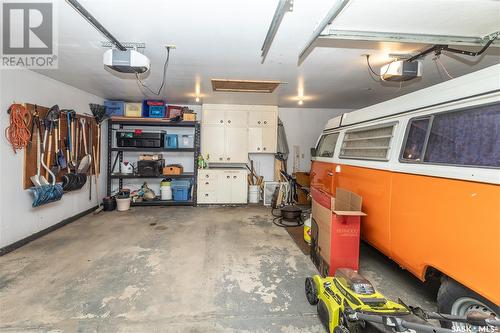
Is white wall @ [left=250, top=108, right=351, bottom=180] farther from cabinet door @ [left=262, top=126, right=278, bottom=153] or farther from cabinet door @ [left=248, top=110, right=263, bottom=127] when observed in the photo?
cabinet door @ [left=248, top=110, right=263, bottom=127]

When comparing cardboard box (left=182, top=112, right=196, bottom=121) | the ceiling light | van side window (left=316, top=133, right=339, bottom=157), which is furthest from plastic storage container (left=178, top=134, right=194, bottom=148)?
van side window (left=316, top=133, right=339, bottom=157)

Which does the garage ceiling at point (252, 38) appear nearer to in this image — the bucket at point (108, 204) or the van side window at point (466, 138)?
the van side window at point (466, 138)

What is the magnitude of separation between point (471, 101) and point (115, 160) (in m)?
6.15

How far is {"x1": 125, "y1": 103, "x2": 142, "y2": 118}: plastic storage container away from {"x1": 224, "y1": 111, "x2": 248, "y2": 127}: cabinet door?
190 centimetres

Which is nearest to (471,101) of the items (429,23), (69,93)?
(429,23)

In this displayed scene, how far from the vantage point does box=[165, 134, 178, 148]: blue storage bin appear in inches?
223

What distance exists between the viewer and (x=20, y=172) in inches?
127

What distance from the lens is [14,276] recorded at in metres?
2.47

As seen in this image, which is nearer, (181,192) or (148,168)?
(148,168)

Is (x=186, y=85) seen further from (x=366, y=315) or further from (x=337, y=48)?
(x=366, y=315)

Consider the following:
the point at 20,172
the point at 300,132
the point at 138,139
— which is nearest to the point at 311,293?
the point at 20,172

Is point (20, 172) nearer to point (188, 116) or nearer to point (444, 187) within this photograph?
point (188, 116)

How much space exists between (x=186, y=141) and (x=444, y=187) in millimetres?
5112

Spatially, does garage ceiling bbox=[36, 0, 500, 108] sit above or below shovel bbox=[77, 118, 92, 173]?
above
